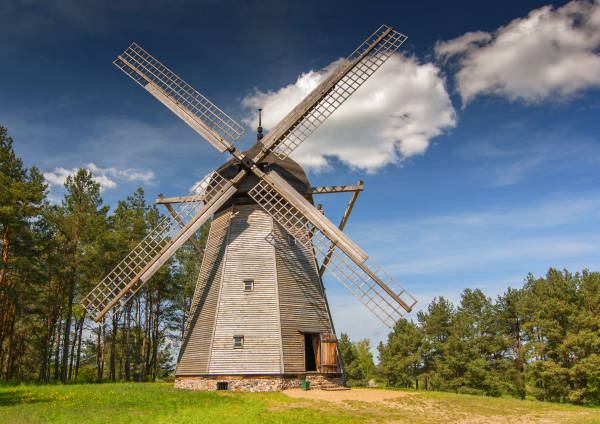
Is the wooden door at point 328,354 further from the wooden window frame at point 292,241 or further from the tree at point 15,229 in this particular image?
the tree at point 15,229

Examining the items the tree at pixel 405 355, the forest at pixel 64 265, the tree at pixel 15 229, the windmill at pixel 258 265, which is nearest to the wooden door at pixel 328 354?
the windmill at pixel 258 265

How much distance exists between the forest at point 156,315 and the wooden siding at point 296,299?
14959mm

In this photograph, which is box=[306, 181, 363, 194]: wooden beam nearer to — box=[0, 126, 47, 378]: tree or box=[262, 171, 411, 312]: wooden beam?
box=[262, 171, 411, 312]: wooden beam

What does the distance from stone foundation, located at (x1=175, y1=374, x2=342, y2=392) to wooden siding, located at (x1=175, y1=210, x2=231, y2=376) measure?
0.48 m

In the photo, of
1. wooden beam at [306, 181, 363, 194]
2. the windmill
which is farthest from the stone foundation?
wooden beam at [306, 181, 363, 194]

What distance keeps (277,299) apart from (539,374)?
27643mm

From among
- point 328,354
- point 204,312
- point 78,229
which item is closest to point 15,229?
point 78,229

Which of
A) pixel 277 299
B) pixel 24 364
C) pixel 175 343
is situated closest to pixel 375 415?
pixel 277 299

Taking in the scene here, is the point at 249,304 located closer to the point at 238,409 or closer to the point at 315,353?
the point at 315,353

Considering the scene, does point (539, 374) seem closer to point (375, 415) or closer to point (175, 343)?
point (375, 415)

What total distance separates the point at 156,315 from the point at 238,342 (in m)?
22.2

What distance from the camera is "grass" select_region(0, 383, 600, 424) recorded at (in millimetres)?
12453

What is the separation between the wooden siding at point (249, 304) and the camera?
18.2 m

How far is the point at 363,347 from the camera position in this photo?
78.8 m
